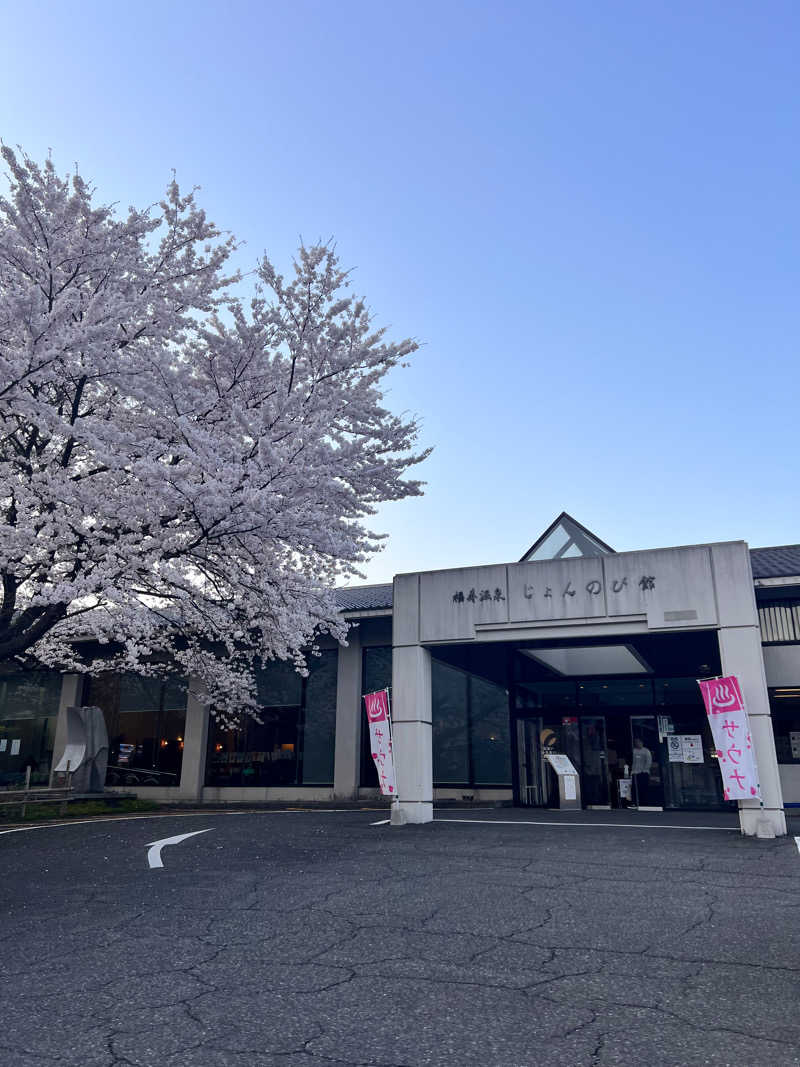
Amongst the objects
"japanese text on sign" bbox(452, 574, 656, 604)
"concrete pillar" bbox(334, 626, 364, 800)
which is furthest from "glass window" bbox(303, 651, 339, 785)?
"japanese text on sign" bbox(452, 574, 656, 604)

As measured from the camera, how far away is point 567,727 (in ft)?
60.2

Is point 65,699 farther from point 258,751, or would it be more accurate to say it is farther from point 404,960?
point 404,960

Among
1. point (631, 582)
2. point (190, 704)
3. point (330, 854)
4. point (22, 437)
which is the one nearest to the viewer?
point (330, 854)

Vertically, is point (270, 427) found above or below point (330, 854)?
above

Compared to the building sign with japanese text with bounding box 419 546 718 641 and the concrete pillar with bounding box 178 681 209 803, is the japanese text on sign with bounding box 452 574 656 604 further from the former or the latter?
the concrete pillar with bounding box 178 681 209 803

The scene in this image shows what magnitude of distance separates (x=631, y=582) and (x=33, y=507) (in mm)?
9807

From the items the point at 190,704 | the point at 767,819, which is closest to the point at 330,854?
the point at 767,819

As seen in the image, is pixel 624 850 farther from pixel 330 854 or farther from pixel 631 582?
pixel 631 582

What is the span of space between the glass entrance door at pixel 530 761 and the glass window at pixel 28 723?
1575 centimetres

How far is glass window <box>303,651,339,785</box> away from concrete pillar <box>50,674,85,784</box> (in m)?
8.48

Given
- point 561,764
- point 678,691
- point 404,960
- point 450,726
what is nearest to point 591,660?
point 678,691

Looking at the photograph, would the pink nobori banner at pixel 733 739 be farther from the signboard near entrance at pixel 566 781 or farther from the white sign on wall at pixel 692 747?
the white sign on wall at pixel 692 747

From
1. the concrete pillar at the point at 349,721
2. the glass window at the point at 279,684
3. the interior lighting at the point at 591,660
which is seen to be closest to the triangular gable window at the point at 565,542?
the interior lighting at the point at 591,660

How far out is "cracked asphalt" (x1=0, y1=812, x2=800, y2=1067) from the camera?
3.51m
